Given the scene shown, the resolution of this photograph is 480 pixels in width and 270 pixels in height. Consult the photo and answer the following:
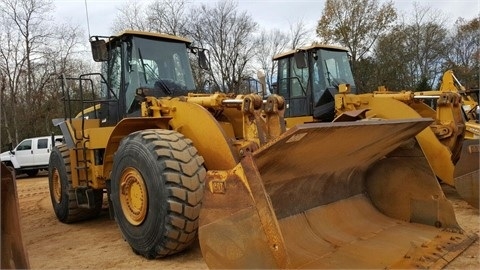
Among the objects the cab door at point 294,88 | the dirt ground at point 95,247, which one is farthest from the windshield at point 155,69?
the cab door at point 294,88

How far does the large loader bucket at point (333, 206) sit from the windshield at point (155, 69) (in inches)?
103

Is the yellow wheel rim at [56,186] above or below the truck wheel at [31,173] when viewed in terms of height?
above

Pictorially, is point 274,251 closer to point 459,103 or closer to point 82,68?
point 459,103

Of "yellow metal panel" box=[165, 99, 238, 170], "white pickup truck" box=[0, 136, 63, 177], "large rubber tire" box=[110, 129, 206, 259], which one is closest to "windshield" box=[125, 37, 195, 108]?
"yellow metal panel" box=[165, 99, 238, 170]

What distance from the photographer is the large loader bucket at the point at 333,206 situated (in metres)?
3.28

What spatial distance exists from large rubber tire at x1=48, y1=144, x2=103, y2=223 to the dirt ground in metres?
0.15

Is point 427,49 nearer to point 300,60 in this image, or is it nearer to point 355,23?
point 355,23

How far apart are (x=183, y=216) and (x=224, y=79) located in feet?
84.6

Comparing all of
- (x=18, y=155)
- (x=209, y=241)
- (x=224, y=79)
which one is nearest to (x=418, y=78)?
(x=224, y=79)

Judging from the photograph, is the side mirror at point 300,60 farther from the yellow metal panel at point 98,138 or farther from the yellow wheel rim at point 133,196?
the yellow wheel rim at point 133,196

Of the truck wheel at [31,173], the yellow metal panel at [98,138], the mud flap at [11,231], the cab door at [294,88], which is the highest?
the cab door at [294,88]

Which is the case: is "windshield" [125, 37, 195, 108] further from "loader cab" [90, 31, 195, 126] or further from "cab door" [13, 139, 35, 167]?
"cab door" [13, 139, 35, 167]

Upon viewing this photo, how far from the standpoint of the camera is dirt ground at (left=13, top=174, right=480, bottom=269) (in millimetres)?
4465

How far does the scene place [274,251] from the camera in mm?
3104
